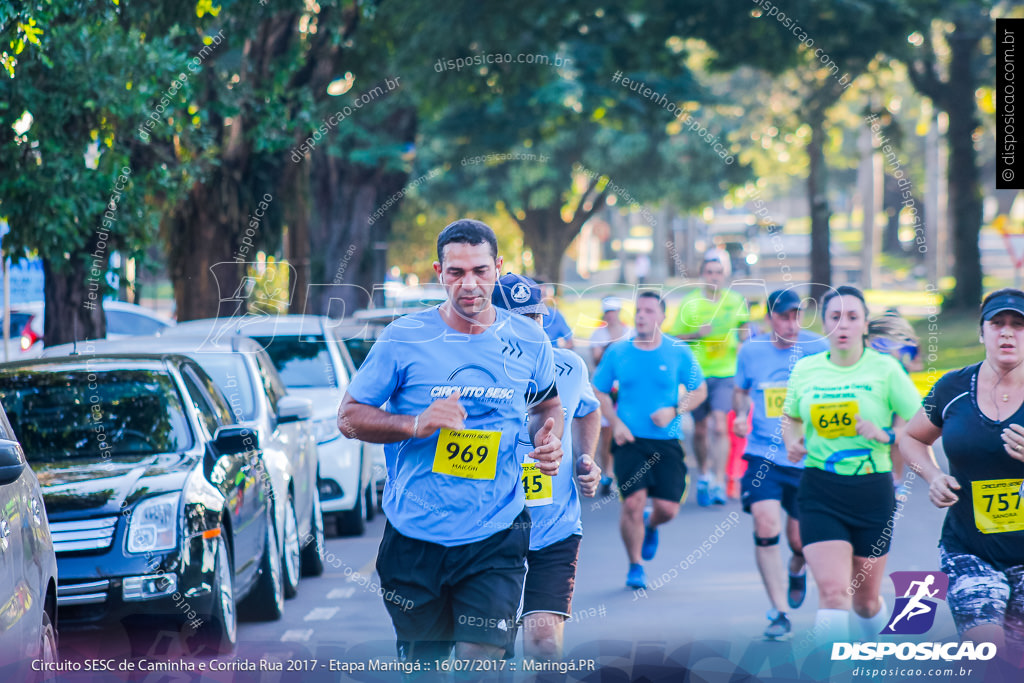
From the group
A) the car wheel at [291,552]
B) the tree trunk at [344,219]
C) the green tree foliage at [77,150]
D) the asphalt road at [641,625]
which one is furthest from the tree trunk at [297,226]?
the car wheel at [291,552]

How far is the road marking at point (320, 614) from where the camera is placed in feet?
27.5

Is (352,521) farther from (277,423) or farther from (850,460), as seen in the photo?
(850,460)

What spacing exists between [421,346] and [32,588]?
58.8 inches

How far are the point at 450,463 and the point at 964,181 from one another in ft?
87.7

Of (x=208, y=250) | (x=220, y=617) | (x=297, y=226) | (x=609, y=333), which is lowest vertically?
(x=220, y=617)

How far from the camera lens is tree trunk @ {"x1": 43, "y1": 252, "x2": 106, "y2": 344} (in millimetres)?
12602

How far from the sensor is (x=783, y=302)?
29.9 ft

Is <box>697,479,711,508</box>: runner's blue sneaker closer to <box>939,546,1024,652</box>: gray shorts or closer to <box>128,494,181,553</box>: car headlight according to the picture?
<box>128,494,181,553</box>: car headlight

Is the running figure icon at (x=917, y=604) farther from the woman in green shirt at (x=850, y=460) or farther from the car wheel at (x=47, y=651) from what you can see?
the car wheel at (x=47, y=651)

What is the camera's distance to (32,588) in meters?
4.68

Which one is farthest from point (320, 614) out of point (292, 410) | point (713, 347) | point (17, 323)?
A: point (17, 323)

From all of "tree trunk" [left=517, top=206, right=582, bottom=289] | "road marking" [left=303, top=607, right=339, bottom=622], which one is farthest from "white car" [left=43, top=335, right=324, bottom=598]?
"tree trunk" [left=517, top=206, right=582, bottom=289]

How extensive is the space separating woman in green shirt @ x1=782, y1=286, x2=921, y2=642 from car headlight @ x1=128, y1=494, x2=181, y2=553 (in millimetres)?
3008

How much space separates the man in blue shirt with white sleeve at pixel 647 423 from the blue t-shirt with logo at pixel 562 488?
3.23m
